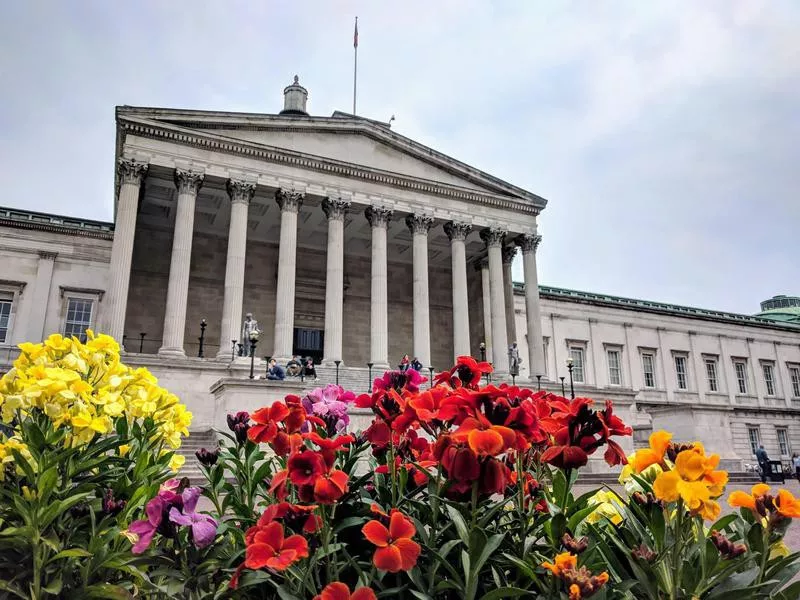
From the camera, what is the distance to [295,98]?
37844mm

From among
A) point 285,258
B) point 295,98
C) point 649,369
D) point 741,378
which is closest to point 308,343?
point 285,258

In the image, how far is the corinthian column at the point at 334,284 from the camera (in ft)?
86.1

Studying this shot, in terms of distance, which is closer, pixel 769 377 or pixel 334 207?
pixel 334 207

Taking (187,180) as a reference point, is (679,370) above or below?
below

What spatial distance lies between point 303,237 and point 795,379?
47329 mm

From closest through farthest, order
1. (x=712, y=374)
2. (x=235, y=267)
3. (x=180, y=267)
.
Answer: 1. (x=180, y=267)
2. (x=235, y=267)
3. (x=712, y=374)

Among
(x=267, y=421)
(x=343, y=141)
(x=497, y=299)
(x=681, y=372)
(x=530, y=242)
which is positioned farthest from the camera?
(x=681, y=372)

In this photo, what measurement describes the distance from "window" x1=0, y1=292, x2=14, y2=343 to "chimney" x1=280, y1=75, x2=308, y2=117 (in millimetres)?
19998

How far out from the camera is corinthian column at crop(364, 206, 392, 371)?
27.0 metres

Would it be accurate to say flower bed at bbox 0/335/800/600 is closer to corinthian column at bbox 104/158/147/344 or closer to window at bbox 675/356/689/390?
corinthian column at bbox 104/158/147/344

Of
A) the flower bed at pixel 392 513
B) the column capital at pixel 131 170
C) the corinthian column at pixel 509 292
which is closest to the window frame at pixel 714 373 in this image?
the corinthian column at pixel 509 292

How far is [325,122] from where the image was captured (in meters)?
29.2

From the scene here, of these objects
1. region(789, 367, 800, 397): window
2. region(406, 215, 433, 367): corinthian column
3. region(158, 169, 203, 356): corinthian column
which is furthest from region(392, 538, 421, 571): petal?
region(789, 367, 800, 397): window

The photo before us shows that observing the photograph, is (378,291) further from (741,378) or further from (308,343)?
(741,378)
